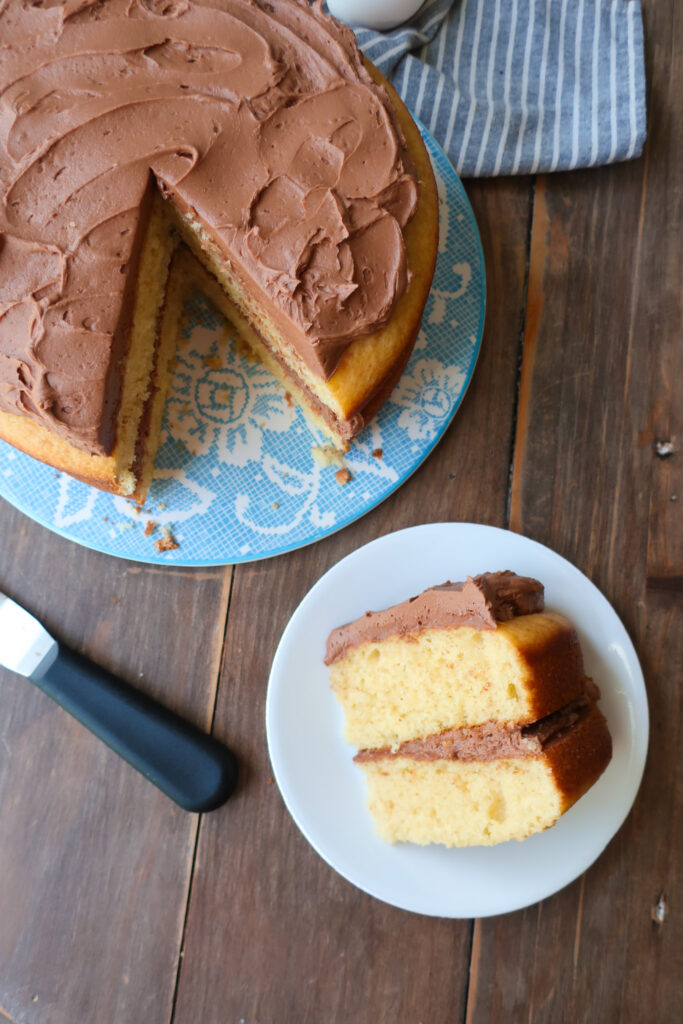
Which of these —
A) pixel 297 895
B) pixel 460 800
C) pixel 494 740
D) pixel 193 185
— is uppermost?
pixel 193 185

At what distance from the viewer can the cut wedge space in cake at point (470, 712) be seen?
7.13 feet

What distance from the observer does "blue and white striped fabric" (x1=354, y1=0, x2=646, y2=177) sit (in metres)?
2.69

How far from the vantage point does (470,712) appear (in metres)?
Answer: 2.31

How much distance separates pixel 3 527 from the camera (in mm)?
2639

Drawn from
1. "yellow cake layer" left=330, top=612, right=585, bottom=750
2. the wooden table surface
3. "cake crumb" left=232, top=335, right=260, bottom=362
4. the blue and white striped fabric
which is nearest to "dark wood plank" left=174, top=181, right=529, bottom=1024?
the wooden table surface

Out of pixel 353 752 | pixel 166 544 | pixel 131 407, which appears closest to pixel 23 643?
pixel 166 544

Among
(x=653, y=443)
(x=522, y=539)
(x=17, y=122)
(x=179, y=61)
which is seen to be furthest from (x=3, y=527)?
(x=653, y=443)

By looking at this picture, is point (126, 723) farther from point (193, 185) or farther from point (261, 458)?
point (193, 185)

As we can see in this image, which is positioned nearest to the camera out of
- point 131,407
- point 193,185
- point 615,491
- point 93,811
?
point 193,185

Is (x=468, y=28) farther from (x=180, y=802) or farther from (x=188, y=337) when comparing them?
(x=180, y=802)

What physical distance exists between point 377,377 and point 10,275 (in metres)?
1.07

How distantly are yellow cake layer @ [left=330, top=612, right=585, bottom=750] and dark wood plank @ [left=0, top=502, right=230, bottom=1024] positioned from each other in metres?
0.54

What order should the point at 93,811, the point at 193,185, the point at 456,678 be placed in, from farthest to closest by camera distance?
the point at 93,811, the point at 456,678, the point at 193,185

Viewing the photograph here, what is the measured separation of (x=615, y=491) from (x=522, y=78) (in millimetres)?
1538
